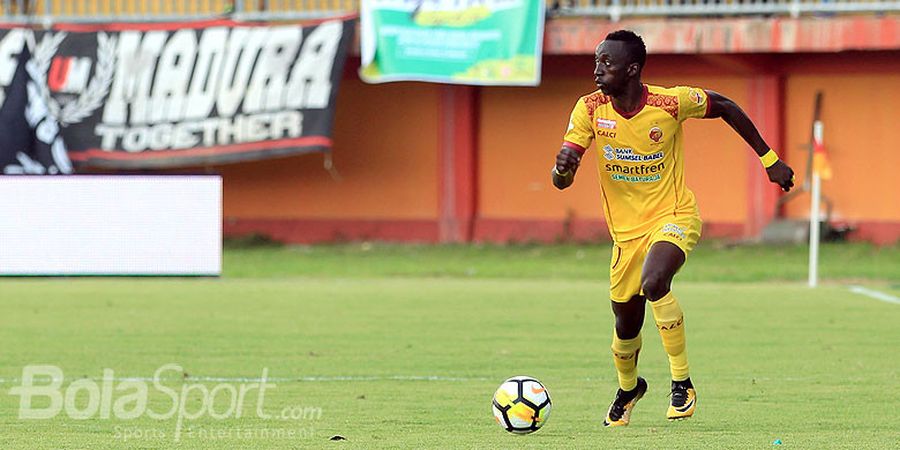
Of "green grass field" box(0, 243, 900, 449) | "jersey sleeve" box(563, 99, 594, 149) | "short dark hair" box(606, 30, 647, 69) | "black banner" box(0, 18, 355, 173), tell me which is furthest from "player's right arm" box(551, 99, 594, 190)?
"black banner" box(0, 18, 355, 173)

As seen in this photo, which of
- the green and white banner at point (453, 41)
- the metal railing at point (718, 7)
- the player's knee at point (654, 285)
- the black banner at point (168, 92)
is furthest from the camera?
the black banner at point (168, 92)

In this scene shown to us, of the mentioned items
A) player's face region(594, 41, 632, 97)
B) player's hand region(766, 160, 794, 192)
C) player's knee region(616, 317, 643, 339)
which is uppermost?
player's face region(594, 41, 632, 97)

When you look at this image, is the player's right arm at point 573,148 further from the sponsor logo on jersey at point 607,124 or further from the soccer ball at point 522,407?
the soccer ball at point 522,407

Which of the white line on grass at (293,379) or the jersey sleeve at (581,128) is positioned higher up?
the jersey sleeve at (581,128)

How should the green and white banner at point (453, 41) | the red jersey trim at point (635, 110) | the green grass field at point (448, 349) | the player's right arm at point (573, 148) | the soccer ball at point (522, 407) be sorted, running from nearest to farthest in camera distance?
the soccer ball at point (522, 407) → the player's right arm at point (573, 148) → the green grass field at point (448, 349) → the red jersey trim at point (635, 110) → the green and white banner at point (453, 41)

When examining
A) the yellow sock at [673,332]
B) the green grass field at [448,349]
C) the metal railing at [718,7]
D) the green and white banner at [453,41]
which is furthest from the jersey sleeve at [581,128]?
the metal railing at [718,7]

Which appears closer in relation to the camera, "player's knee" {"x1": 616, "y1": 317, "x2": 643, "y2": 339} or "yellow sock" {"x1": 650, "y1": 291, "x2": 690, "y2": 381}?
"yellow sock" {"x1": 650, "y1": 291, "x2": 690, "y2": 381}

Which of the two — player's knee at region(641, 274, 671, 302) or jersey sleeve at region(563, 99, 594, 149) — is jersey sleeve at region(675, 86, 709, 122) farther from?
player's knee at region(641, 274, 671, 302)

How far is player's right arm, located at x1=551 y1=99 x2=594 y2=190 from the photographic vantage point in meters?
9.31

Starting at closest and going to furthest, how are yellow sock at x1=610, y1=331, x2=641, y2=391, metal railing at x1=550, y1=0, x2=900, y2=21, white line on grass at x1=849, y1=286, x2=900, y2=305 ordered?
yellow sock at x1=610, y1=331, x2=641, y2=391
white line on grass at x1=849, y1=286, x2=900, y2=305
metal railing at x1=550, y1=0, x2=900, y2=21

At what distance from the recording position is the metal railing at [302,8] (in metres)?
25.2

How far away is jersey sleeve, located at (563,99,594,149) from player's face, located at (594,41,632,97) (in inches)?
10.9

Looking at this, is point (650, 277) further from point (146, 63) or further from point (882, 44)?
point (146, 63)

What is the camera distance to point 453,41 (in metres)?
25.6
